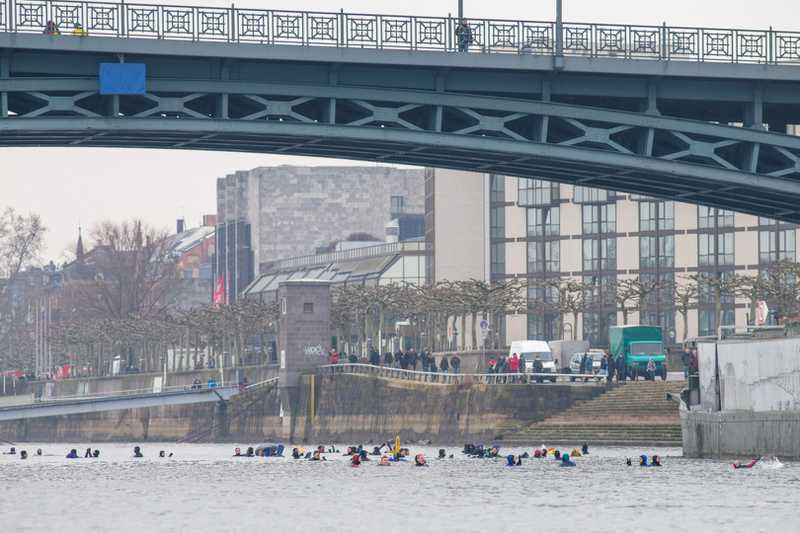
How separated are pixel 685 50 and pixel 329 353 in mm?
52176

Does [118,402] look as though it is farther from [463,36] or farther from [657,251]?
[463,36]

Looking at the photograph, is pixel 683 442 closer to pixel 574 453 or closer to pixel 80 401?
pixel 574 453

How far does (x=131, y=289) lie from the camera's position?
182375mm

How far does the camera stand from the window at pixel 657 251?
147375mm

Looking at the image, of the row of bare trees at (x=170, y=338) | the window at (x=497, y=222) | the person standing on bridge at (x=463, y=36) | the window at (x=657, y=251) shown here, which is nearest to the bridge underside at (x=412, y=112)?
the person standing on bridge at (x=463, y=36)

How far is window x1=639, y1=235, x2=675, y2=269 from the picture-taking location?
484ft

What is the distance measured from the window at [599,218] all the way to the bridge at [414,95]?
81744mm

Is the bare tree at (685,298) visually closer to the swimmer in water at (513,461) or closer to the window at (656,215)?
the window at (656,215)

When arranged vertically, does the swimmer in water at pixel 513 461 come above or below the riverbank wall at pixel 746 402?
below

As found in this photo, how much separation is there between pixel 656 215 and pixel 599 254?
5.26 meters

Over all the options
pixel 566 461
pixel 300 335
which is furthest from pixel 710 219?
pixel 566 461

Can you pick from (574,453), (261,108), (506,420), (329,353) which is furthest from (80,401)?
(261,108)

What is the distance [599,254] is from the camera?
495ft

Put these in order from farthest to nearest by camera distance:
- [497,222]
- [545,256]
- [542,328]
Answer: [497,222] → [545,256] → [542,328]
